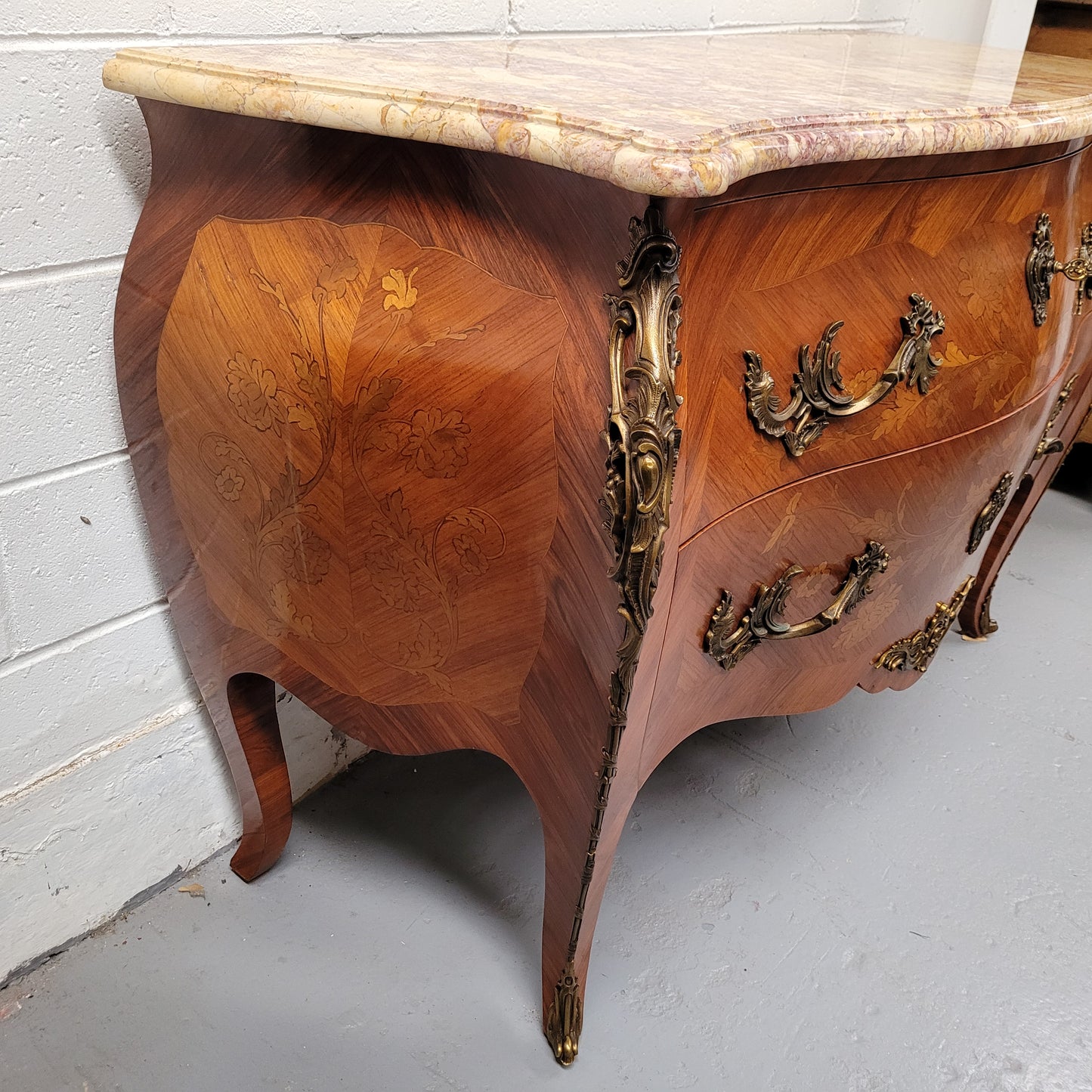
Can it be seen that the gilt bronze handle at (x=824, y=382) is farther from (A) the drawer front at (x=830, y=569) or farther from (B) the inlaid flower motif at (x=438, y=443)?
(B) the inlaid flower motif at (x=438, y=443)

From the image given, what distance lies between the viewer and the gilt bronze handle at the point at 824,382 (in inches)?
26.5

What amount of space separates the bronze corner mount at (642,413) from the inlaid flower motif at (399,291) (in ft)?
0.50

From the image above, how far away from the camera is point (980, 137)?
0.68 meters

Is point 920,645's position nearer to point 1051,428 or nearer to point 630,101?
point 1051,428

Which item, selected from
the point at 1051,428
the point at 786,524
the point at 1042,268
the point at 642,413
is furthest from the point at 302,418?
the point at 1051,428

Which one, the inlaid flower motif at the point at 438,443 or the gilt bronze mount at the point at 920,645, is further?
the gilt bronze mount at the point at 920,645

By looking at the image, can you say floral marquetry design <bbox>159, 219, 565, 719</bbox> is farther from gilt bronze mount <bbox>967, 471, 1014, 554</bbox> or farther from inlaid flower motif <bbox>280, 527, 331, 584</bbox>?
gilt bronze mount <bbox>967, 471, 1014, 554</bbox>

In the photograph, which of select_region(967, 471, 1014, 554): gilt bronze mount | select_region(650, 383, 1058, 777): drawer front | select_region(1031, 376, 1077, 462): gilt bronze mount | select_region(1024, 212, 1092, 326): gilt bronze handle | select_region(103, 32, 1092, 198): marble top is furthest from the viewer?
select_region(1031, 376, 1077, 462): gilt bronze mount

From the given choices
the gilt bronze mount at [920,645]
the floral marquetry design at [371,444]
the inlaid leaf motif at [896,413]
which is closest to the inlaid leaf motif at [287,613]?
the floral marquetry design at [371,444]

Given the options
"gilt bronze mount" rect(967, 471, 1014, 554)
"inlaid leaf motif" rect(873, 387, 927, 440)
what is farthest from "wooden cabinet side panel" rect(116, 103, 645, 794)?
"gilt bronze mount" rect(967, 471, 1014, 554)

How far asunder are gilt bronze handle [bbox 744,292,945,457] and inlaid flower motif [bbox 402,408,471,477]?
7.9 inches

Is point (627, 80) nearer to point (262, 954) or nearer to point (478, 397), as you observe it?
point (478, 397)

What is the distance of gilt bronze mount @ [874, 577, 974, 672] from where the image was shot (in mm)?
→ 1067

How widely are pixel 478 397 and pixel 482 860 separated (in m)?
0.73
